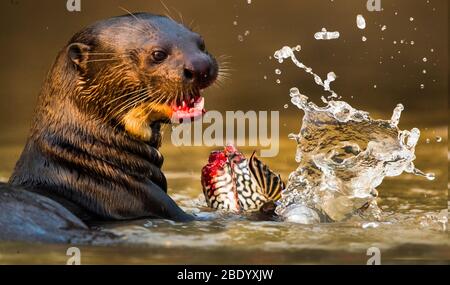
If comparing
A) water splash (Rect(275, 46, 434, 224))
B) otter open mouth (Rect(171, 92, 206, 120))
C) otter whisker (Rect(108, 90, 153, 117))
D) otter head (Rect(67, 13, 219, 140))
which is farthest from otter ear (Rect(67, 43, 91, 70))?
water splash (Rect(275, 46, 434, 224))

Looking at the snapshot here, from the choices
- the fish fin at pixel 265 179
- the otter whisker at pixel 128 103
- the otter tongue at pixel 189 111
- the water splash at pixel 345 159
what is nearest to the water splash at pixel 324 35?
the water splash at pixel 345 159

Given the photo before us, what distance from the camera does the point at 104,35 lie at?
4.54 m

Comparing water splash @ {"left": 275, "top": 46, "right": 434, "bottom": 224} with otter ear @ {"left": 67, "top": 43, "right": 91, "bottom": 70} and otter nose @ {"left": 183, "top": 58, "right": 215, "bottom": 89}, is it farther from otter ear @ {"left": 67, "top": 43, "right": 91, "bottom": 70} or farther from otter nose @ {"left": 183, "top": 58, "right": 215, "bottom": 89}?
otter ear @ {"left": 67, "top": 43, "right": 91, "bottom": 70}

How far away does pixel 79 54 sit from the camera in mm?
4523

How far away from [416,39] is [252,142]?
2.15 metres

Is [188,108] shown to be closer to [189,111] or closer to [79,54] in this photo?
[189,111]

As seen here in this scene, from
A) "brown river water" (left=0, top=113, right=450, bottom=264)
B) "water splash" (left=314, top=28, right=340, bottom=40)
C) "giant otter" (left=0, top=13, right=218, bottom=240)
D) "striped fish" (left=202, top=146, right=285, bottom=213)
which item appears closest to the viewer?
"brown river water" (left=0, top=113, right=450, bottom=264)

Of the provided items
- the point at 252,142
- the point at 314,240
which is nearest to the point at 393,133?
the point at 314,240

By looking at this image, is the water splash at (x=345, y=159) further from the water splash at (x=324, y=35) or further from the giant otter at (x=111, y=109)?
the giant otter at (x=111, y=109)

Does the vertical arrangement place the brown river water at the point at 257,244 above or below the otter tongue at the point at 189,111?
below

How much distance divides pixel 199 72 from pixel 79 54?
1.47 ft

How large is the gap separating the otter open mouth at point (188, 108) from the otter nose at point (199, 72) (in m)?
0.07

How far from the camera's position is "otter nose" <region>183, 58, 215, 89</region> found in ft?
14.6

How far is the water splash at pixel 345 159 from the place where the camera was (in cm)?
504
